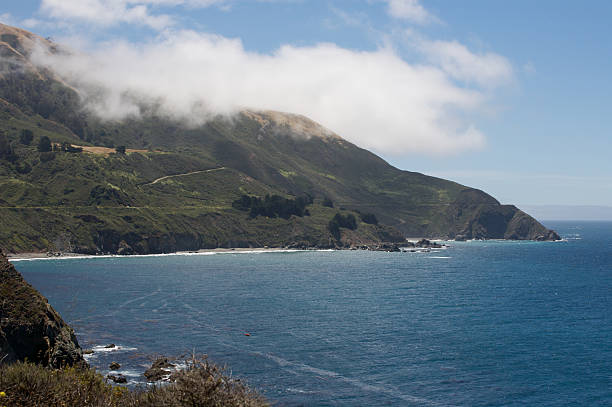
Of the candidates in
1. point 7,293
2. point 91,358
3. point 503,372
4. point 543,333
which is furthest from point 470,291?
point 7,293

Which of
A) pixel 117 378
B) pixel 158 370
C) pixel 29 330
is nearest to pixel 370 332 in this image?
pixel 158 370

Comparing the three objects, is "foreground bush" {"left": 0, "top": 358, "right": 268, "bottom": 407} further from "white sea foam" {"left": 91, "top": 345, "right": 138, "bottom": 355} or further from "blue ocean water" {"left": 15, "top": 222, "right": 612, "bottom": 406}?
"white sea foam" {"left": 91, "top": 345, "right": 138, "bottom": 355}

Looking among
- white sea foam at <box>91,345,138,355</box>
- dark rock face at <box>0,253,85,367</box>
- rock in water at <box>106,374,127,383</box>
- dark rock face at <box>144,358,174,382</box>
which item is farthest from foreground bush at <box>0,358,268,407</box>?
white sea foam at <box>91,345,138,355</box>

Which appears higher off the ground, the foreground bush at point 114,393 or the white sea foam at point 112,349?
the foreground bush at point 114,393

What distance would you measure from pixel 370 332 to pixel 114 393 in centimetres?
6371

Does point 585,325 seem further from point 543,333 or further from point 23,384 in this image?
point 23,384

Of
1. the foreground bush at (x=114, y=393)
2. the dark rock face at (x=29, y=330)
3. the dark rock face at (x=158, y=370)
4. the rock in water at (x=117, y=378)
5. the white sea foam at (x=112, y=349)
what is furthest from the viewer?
the white sea foam at (x=112, y=349)

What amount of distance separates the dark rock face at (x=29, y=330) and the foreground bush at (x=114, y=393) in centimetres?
2702

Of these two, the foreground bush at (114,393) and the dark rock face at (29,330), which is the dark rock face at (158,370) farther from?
the foreground bush at (114,393)

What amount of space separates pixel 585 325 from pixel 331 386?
58.0 metres

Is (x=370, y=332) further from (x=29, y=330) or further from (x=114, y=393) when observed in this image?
(x=114, y=393)

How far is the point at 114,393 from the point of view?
39000 mm

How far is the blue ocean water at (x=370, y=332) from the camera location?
6681 cm

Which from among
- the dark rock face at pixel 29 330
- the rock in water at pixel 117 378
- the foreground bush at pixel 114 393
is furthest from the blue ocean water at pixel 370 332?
the foreground bush at pixel 114 393
